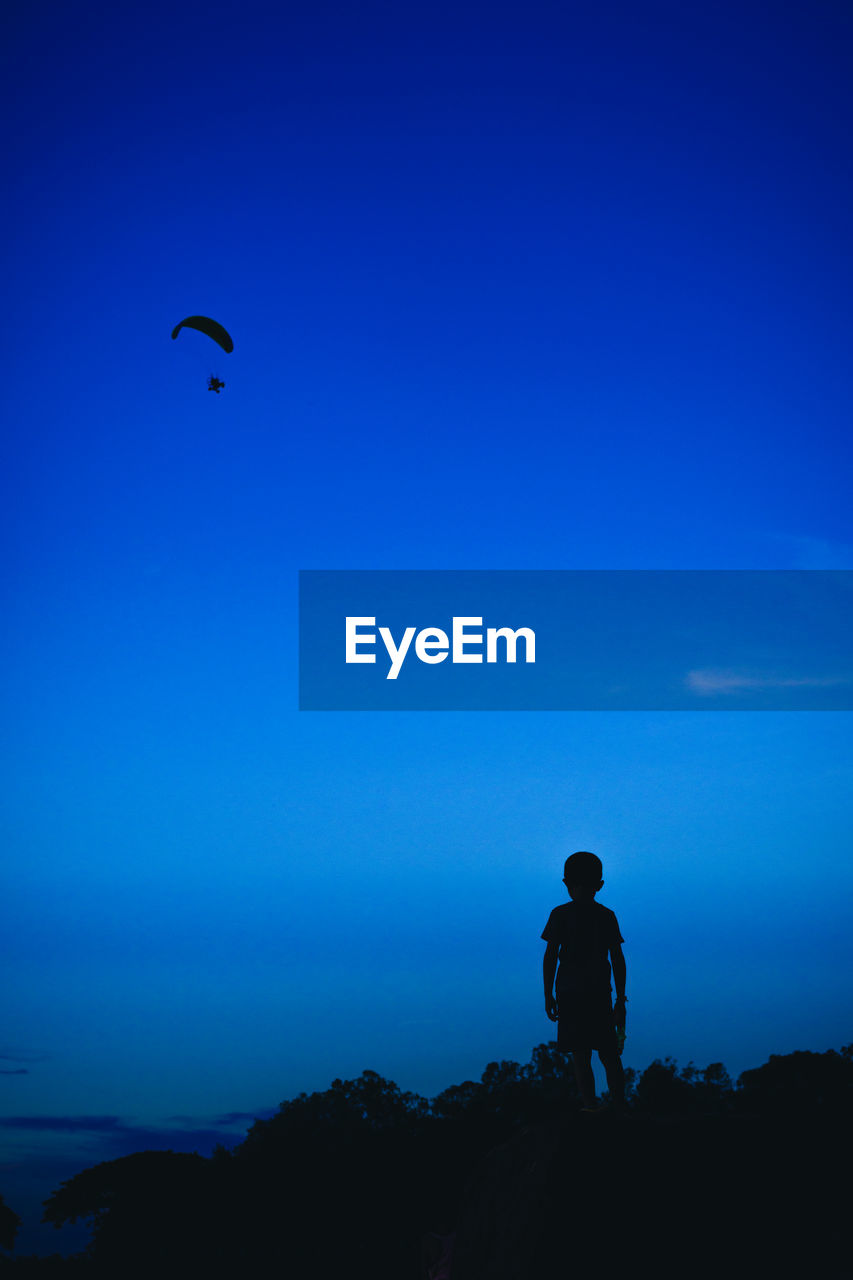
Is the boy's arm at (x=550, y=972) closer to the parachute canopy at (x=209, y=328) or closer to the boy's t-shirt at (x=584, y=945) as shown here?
the boy's t-shirt at (x=584, y=945)

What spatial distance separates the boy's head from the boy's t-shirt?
10cm

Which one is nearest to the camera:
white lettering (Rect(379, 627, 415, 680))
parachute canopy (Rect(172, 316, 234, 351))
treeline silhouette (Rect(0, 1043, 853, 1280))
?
treeline silhouette (Rect(0, 1043, 853, 1280))

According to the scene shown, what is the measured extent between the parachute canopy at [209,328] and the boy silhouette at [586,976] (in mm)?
28953

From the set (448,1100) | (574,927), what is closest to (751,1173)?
(574,927)

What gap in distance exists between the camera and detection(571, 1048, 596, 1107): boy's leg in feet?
32.1

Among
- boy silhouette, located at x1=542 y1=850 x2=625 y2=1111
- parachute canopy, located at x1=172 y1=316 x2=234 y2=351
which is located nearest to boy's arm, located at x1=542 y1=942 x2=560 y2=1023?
boy silhouette, located at x1=542 y1=850 x2=625 y2=1111

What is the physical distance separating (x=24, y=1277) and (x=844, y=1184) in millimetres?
53094

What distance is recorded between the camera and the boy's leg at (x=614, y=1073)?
32.1 feet

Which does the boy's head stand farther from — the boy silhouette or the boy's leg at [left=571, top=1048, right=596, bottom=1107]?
the boy's leg at [left=571, top=1048, right=596, bottom=1107]

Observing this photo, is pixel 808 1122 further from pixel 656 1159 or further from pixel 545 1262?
pixel 545 1262

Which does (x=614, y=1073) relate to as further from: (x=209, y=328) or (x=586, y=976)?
(x=209, y=328)

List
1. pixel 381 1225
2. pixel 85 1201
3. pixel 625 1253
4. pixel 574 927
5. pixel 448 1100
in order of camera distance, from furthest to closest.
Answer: pixel 448 1100, pixel 85 1201, pixel 381 1225, pixel 574 927, pixel 625 1253

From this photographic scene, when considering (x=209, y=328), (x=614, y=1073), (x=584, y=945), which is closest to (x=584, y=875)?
(x=584, y=945)

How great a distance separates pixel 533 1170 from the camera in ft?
30.7
